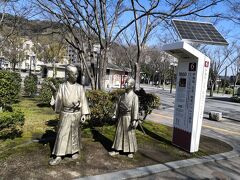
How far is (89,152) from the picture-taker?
6.52 meters

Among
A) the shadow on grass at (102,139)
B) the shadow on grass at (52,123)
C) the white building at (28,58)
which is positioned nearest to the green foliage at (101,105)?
the shadow on grass at (102,139)

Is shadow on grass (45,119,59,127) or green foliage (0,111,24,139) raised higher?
green foliage (0,111,24,139)

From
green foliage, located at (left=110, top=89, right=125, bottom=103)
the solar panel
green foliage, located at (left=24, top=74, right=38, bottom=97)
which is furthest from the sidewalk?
green foliage, located at (left=24, top=74, right=38, bottom=97)

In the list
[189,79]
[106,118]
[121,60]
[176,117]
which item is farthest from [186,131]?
[121,60]

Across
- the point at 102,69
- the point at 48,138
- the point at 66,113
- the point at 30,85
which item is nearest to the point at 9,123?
the point at 48,138

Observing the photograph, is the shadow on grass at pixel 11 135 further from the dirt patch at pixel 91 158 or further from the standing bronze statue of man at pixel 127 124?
the standing bronze statue of man at pixel 127 124

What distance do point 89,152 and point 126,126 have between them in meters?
1.01

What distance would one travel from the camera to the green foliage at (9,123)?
22.0ft

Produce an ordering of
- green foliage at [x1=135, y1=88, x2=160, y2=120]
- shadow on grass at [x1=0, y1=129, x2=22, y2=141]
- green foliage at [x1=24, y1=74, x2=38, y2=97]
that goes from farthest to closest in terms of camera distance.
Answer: green foliage at [x1=24, y1=74, x2=38, y2=97] → green foliage at [x1=135, y1=88, x2=160, y2=120] → shadow on grass at [x1=0, y1=129, x2=22, y2=141]

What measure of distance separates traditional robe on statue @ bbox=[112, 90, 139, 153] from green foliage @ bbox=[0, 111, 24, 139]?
8.04 ft

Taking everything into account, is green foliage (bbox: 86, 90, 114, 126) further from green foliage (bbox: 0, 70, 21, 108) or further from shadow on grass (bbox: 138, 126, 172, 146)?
green foliage (bbox: 0, 70, 21, 108)

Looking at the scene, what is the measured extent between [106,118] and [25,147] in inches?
127

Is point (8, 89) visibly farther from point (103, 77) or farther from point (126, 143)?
point (126, 143)

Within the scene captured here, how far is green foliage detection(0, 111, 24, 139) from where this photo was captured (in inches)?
263
